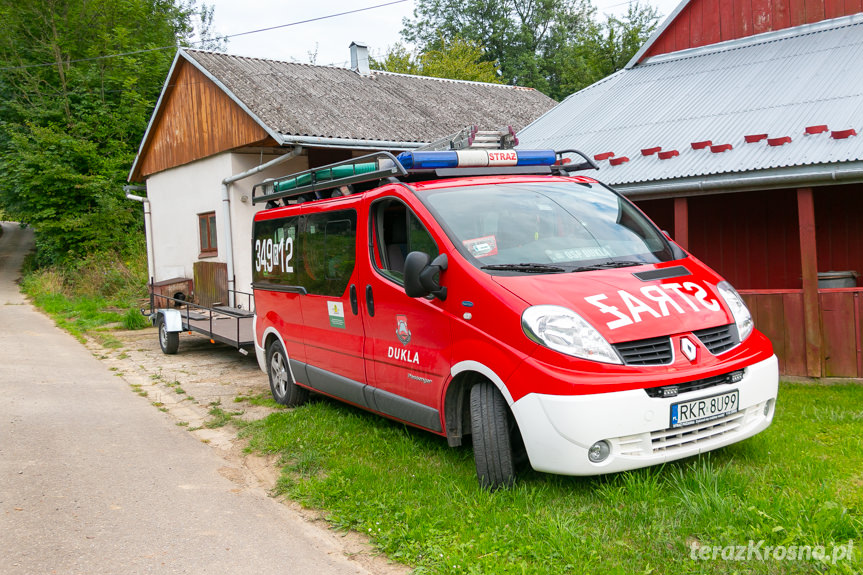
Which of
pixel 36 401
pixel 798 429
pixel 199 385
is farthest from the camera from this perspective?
pixel 199 385

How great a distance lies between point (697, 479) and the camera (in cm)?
438

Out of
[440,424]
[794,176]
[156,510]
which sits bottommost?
[156,510]

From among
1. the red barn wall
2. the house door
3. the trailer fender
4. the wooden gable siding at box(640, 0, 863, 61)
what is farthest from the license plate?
the house door

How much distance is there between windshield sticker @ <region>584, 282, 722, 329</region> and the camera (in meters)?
4.38

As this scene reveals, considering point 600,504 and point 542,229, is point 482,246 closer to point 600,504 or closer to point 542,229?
point 542,229

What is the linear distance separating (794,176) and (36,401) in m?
8.71

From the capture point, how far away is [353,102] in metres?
16.5

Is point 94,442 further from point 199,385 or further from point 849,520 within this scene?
point 849,520

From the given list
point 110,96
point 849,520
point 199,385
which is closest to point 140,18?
point 110,96

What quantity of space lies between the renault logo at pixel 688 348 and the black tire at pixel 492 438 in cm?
111

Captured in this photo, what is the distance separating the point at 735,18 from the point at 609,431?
9824mm

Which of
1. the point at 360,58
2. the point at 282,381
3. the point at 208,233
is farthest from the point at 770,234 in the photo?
the point at 360,58

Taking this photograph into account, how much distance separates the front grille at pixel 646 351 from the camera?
14.0ft

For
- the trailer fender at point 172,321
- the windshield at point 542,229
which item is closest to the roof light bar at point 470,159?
the windshield at point 542,229
